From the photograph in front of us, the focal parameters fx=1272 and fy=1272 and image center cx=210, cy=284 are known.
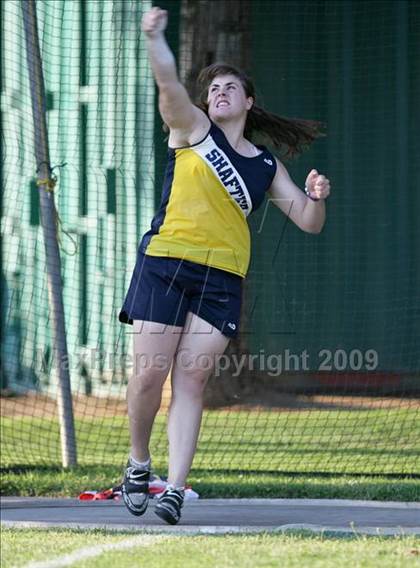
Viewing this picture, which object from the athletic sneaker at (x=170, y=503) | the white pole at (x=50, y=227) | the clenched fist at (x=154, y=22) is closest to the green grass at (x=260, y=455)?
the white pole at (x=50, y=227)

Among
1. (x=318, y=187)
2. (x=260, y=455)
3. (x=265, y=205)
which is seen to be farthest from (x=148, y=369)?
(x=265, y=205)

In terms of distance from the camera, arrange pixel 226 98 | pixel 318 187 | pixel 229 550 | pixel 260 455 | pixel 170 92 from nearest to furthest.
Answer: pixel 229 550
pixel 170 92
pixel 318 187
pixel 226 98
pixel 260 455

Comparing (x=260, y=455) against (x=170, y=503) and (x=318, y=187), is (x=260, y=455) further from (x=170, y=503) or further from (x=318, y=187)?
(x=318, y=187)

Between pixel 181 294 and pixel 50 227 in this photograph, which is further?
pixel 50 227

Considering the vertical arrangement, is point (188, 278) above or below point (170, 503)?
above

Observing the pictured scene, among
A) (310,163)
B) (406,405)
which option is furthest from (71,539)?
(310,163)

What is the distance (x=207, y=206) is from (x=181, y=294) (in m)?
0.38

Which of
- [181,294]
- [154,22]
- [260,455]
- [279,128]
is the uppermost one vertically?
[154,22]

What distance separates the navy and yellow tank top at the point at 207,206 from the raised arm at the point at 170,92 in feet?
0.18

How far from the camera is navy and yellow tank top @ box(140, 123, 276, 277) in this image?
5.22 meters

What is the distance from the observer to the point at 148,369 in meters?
5.27

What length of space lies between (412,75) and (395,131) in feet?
1.55

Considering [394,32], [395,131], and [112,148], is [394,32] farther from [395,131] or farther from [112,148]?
[112,148]

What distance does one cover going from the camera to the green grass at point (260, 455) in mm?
6703
